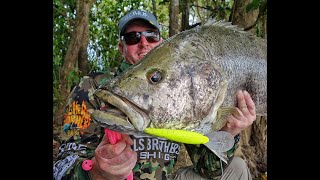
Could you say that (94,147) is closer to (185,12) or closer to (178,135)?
(178,135)

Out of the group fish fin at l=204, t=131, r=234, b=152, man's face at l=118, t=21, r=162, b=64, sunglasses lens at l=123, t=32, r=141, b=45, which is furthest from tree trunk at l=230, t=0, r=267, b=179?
fish fin at l=204, t=131, r=234, b=152

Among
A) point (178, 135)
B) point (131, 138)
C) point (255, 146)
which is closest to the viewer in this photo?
point (178, 135)

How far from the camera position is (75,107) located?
301 cm

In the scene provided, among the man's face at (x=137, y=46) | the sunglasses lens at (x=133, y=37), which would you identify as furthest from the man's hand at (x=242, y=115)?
the sunglasses lens at (x=133, y=37)

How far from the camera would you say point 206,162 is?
3125 millimetres

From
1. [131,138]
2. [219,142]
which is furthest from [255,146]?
[219,142]

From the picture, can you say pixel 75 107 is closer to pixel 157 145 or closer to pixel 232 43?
pixel 157 145

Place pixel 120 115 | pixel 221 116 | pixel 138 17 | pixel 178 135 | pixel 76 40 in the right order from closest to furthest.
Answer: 1. pixel 120 115
2. pixel 178 135
3. pixel 221 116
4. pixel 138 17
5. pixel 76 40

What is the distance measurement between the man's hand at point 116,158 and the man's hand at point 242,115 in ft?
2.04

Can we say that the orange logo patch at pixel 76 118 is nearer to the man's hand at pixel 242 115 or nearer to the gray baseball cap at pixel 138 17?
the gray baseball cap at pixel 138 17

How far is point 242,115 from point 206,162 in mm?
981

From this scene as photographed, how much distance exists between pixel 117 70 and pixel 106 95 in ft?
5.30

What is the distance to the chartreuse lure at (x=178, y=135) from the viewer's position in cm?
174
